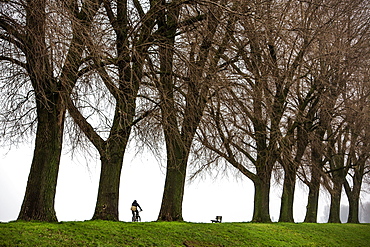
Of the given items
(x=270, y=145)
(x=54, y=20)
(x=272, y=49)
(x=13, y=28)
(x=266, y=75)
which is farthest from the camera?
(x=270, y=145)

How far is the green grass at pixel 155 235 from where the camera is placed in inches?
411

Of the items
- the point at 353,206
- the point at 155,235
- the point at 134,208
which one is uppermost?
the point at 353,206

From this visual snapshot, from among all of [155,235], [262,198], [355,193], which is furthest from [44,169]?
[355,193]

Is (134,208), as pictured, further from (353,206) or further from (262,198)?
(353,206)

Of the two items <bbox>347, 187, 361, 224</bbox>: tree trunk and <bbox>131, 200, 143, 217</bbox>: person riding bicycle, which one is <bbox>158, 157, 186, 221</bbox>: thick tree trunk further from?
<bbox>347, 187, 361, 224</bbox>: tree trunk

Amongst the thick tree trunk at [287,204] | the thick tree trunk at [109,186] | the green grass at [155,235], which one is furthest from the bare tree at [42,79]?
the thick tree trunk at [287,204]

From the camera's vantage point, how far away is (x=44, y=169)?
12398 millimetres

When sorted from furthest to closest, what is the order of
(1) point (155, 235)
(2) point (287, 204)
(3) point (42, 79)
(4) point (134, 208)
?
1. (2) point (287, 204)
2. (4) point (134, 208)
3. (1) point (155, 235)
4. (3) point (42, 79)

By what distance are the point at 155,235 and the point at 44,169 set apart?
334 centimetres

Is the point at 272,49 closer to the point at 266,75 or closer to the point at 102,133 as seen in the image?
the point at 266,75

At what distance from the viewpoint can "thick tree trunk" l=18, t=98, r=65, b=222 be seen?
1211cm

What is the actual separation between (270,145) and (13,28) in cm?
1254

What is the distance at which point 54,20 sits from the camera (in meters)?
8.89

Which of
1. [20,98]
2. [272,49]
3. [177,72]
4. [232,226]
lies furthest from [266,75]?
[20,98]
